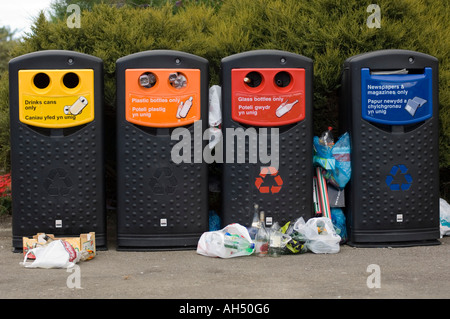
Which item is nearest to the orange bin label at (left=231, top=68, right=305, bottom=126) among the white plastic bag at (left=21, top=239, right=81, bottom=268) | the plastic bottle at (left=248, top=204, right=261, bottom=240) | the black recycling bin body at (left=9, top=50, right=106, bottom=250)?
the plastic bottle at (left=248, top=204, right=261, bottom=240)

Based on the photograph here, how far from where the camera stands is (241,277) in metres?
4.14

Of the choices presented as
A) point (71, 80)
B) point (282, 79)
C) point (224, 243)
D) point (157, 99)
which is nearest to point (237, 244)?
point (224, 243)

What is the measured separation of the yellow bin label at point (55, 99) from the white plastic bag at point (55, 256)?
2.95 feet

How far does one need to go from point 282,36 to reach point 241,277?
2528 mm

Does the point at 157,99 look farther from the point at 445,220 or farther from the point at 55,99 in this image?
the point at 445,220

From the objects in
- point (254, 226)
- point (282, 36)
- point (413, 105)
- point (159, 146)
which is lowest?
point (254, 226)

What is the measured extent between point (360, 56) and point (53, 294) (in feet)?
9.17

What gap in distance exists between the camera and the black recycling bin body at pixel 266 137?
196 inches

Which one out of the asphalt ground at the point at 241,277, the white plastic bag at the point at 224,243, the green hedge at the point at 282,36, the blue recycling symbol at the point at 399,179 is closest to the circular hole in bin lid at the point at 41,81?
the green hedge at the point at 282,36

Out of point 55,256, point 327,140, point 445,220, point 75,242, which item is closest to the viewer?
point 55,256

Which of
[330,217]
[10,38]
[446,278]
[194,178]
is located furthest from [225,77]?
[10,38]

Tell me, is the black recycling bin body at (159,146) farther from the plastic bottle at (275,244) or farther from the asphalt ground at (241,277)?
the plastic bottle at (275,244)

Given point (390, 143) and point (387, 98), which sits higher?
point (387, 98)

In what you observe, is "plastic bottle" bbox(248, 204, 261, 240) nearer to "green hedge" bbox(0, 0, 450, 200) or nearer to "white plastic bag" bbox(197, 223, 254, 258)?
"white plastic bag" bbox(197, 223, 254, 258)
